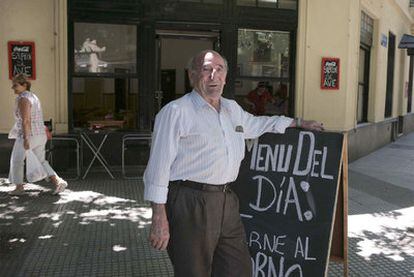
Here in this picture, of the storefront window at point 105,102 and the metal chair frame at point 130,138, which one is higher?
the storefront window at point 105,102

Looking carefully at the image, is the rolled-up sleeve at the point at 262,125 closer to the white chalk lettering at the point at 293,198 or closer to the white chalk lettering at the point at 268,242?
the white chalk lettering at the point at 293,198

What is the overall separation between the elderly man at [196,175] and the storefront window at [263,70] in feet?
21.0

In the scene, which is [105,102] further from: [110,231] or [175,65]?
[175,65]

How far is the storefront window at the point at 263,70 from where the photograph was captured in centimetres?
935

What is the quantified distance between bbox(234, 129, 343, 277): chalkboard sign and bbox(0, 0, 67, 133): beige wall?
17.7 ft

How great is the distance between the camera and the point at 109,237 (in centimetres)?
529

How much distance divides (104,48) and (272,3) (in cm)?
303

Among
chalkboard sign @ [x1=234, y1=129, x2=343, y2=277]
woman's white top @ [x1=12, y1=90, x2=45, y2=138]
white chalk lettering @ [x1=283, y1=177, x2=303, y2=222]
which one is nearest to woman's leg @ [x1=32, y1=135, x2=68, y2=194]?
woman's white top @ [x1=12, y1=90, x2=45, y2=138]

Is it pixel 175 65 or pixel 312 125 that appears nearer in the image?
pixel 312 125

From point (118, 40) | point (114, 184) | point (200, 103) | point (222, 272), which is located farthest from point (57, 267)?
point (118, 40)

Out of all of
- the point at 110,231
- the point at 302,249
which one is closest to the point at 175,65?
the point at 110,231

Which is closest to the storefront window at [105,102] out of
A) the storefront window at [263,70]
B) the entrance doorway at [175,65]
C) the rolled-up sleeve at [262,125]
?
the storefront window at [263,70]

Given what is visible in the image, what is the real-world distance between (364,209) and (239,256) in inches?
160

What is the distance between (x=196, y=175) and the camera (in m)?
2.90
